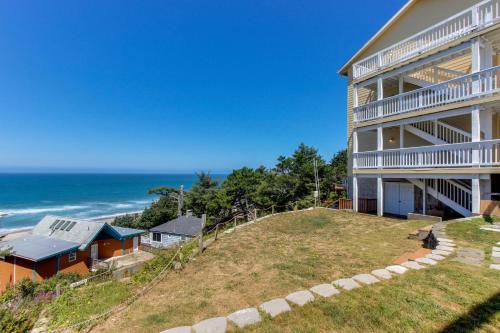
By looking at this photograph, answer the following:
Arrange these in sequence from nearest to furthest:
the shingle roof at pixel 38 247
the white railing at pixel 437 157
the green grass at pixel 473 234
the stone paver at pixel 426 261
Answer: the stone paver at pixel 426 261 < the green grass at pixel 473 234 < the white railing at pixel 437 157 < the shingle roof at pixel 38 247

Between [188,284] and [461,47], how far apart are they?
467 inches

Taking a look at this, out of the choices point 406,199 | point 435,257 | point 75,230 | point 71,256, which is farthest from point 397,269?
point 75,230

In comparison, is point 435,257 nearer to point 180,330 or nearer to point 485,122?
point 180,330

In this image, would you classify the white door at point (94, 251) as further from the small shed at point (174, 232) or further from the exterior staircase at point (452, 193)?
the exterior staircase at point (452, 193)

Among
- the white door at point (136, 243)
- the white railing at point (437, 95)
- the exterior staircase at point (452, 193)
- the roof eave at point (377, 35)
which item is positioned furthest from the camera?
the white door at point (136, 243)

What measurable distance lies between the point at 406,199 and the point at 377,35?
30.0ft

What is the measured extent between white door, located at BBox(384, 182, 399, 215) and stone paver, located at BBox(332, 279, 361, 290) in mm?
9515

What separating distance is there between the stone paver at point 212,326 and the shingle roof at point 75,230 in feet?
57.9

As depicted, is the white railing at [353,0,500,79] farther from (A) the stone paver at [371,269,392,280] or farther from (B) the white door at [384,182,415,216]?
(A) the stone paver at [371,269,392,280]

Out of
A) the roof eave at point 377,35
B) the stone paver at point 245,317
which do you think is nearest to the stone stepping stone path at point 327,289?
the stone paver at point 245,317

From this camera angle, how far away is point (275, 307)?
11.7 ft

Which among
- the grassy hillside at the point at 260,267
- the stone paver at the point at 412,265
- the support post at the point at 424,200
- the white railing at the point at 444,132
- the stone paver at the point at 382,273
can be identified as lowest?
the grassy hillside at the point at 260,267

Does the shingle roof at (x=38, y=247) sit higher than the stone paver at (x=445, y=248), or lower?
lower

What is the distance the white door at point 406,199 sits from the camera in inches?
451
